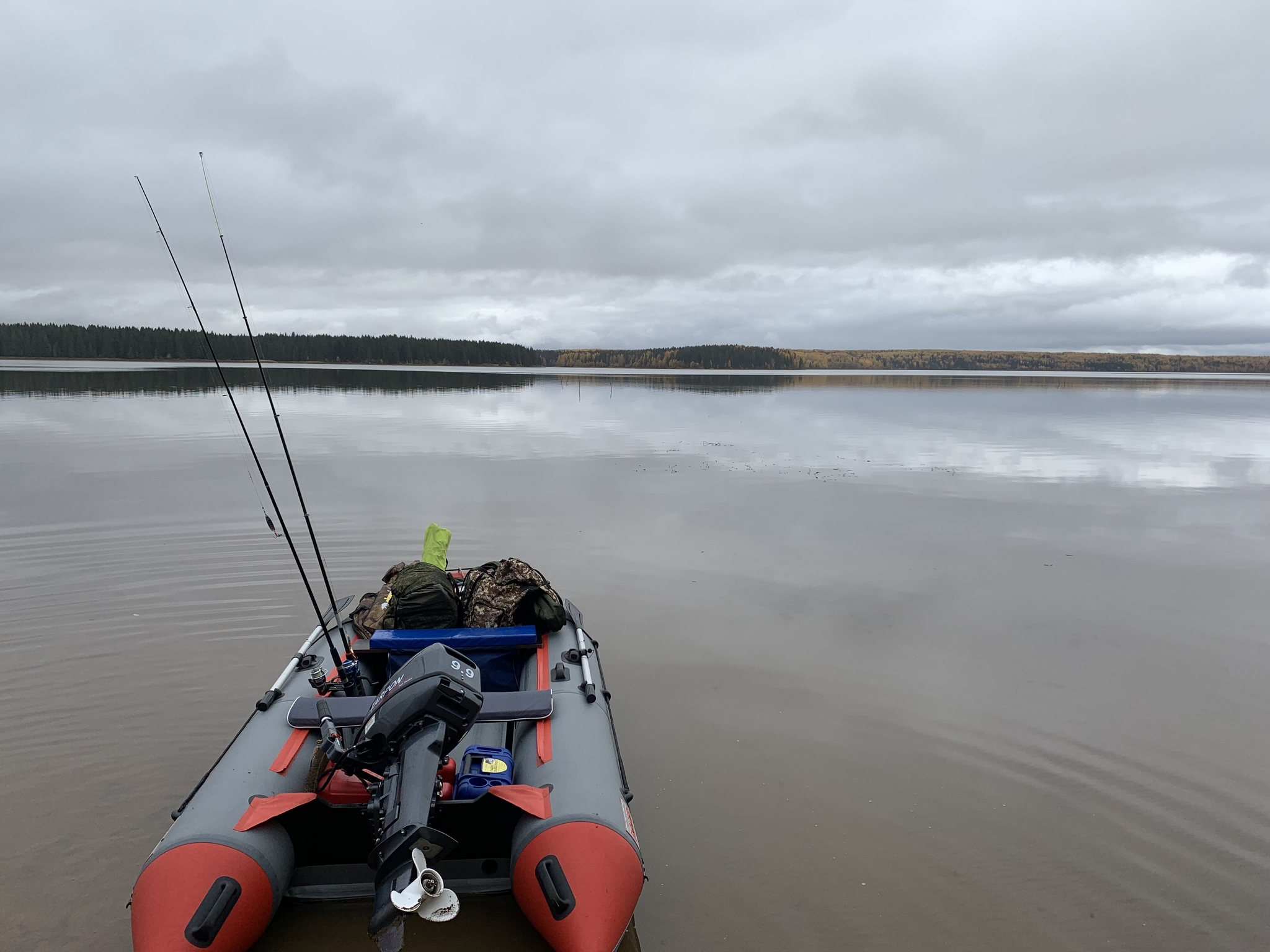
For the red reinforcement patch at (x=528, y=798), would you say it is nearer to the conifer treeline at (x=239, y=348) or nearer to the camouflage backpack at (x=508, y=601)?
the camouflage backpack at (x=508, y=601)

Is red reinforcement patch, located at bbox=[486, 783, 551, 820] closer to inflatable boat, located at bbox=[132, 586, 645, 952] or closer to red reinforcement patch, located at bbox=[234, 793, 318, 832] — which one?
inflatable boat, located at bbox=[132, 586, 645, 952]

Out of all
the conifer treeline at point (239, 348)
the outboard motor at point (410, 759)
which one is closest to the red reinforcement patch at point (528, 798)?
the outboard motor at point (410, 759)

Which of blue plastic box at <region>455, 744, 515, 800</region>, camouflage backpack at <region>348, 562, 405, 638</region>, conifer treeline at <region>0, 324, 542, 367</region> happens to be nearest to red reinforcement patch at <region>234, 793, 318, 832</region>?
blue plastic box at <region>455, 744, 515, 800</region>

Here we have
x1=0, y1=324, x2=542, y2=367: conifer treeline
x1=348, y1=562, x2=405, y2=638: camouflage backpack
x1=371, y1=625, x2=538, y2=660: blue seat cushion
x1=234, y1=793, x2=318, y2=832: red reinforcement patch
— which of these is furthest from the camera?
x1=0, y1=324, x2=542, y2=367: conifer treeline

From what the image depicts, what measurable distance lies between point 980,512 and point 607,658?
7681 mm

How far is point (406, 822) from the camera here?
261cm

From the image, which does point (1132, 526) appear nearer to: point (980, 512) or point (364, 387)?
point (980, 512)

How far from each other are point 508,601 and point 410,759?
2.32m

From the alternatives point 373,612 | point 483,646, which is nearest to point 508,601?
point 483,646

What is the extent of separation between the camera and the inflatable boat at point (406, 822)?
277 cm

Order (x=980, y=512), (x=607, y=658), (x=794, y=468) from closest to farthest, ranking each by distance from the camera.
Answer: (x=607, y=658) → (x=980, y=512) → (x=794, y=468)

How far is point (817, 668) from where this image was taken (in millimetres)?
6137

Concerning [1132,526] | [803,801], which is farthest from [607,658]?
[1132,526]

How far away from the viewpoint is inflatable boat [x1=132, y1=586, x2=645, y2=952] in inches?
109
